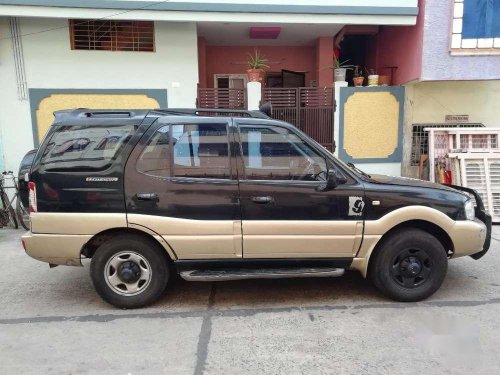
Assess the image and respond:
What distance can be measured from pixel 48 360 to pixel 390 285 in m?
3.09

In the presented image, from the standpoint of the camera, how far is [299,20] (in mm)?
8008

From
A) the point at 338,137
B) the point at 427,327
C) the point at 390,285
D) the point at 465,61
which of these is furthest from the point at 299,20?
the point at 427,327

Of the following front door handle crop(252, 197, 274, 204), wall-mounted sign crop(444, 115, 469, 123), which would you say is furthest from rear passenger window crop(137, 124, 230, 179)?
wall-mounted sign crop(444, 115, 469, 123)

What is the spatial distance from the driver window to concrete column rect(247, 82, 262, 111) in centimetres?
455

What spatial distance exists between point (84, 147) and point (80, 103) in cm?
499

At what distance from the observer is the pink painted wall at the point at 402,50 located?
8117mm

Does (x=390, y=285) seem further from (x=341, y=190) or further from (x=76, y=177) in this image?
(x=76, y=177)

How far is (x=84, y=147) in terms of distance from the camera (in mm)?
3865

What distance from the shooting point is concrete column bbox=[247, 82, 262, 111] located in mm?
8414

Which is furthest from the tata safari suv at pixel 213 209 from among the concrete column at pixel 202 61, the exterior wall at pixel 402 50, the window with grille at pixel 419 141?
the concrete column at pixel 202 61

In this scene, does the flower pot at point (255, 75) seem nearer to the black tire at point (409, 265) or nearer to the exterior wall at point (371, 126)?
the exterior wall at point (371, 126)

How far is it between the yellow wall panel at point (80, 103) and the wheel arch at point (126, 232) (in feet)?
16.6

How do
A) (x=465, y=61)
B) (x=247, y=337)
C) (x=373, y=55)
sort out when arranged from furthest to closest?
(x=373, y=55) → (x=465, y=61) → (x=247, y=337)

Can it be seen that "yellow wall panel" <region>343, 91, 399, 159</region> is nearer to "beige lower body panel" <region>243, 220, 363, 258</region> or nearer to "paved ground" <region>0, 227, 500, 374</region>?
"paved ground" <region>0, 227, 500, 374</region>
